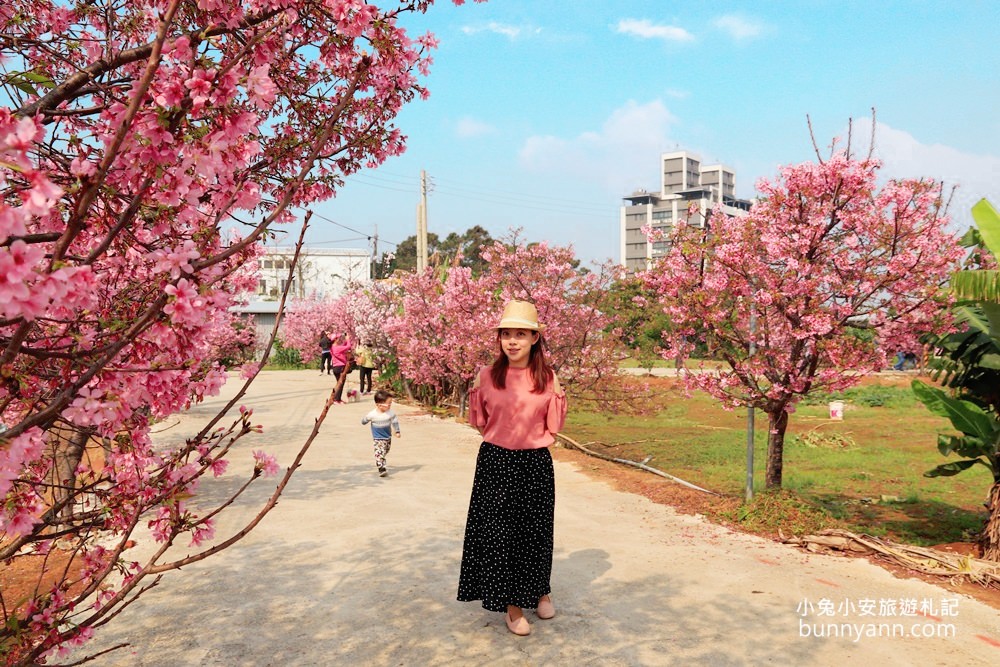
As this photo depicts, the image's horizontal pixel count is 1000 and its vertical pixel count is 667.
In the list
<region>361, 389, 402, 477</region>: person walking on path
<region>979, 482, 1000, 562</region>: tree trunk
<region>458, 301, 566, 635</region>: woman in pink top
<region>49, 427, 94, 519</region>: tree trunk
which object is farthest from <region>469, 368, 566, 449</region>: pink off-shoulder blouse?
<region>361, 389, 402, 477</region>: person walking on path

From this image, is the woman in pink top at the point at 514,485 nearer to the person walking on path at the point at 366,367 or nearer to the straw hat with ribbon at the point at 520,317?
the straw hat with ribbon at the point at 520,317

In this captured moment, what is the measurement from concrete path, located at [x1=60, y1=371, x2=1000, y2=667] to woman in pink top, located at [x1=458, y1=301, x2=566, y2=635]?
26 centimetres

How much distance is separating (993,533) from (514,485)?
14.6ft

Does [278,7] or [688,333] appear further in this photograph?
[688,333]

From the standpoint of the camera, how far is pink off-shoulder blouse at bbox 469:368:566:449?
4.68 m

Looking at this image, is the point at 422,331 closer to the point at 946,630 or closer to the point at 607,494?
the point at 607,494

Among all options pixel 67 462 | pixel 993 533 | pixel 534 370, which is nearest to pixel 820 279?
pixel 993 533

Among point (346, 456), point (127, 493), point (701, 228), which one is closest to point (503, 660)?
point (127, 493)

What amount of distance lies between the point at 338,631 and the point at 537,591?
1295 mm

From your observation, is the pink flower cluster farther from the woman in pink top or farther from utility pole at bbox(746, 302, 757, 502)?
the woman in pink top

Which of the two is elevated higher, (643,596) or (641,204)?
(641,204)

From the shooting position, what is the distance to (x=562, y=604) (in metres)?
5.02

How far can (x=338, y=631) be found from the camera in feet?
14.9

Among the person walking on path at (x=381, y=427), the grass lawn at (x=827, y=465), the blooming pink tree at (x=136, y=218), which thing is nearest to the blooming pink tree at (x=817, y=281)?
the grass lawn at (x=827, y=465)
